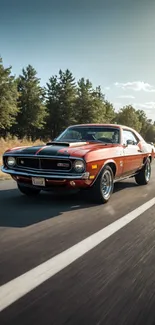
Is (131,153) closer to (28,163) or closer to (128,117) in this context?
(28,163)

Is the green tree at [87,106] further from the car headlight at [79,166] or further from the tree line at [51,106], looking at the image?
the car headlight at [79,166]

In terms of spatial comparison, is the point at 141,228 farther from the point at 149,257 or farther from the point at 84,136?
the point at 84,136

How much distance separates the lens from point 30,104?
58.2 metres

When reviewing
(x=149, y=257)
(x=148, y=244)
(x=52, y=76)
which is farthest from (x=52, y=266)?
(x=52, y=76)

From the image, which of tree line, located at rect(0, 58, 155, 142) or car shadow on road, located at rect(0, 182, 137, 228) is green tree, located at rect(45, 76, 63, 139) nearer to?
tree line, located at rect(0, 58, 155, 142)

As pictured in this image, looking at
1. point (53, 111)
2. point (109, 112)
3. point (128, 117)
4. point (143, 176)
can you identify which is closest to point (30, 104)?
point (53, 111)

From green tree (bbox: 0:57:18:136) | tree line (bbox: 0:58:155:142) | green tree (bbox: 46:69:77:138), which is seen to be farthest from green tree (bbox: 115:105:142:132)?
green tree (bbox: 0:57:18:136)

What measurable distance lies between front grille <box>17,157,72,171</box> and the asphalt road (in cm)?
69

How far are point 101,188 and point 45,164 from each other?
1132mm

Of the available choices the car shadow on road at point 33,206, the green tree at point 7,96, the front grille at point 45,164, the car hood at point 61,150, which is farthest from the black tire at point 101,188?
the green tree at point 7,96

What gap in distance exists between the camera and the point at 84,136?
6.99m

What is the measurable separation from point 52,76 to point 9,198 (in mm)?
64269

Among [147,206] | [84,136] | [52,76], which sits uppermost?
[52,76]

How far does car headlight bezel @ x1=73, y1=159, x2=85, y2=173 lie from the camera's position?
5.27 meters
